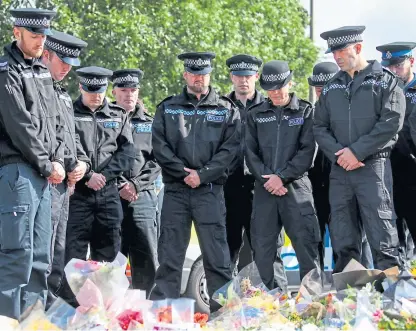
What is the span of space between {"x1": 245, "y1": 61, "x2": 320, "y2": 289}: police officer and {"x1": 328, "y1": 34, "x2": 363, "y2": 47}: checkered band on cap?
2.11 ft

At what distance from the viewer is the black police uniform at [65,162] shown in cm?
764

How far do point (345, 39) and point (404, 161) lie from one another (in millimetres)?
1429

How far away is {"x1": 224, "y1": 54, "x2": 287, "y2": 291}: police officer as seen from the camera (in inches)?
360

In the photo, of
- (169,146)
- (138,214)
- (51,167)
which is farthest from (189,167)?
(51,167)

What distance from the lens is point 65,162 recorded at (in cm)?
773

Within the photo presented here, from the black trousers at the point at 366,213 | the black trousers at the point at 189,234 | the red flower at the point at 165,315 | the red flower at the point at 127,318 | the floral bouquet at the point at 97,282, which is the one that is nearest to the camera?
the red flower at the point at 165,315

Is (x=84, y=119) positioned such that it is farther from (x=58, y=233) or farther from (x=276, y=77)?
(x=276, y=77)

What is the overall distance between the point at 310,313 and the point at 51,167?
2.21 meters

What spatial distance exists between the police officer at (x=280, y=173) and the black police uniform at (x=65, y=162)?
175cm

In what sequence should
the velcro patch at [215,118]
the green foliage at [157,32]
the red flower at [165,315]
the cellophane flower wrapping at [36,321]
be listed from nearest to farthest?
the cellophane flower wrapping at [36,321], the red flower at [165,315], the velcro patch at [215,118], the green foliage at [157,32]

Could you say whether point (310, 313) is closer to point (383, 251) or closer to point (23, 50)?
point (383, 251)

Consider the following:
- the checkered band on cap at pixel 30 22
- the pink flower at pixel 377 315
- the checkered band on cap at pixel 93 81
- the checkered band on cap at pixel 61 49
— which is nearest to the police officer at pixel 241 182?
the checkered band on cap at pixel 93 81

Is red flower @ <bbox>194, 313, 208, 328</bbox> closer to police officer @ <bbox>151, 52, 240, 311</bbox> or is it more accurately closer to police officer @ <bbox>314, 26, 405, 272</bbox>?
police officer @ <bbox>151, 52, 240, 311</bbox>

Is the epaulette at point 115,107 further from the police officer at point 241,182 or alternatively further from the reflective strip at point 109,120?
the police officer at point 241,182
